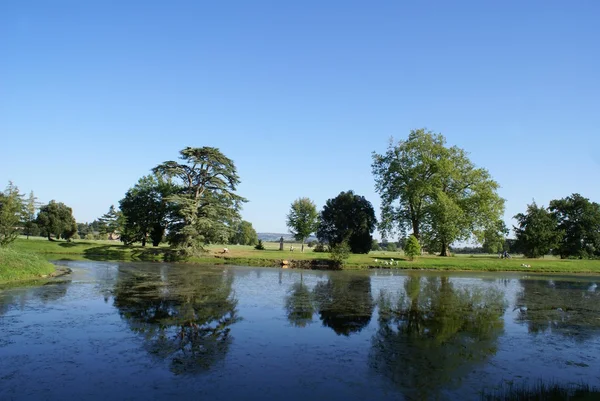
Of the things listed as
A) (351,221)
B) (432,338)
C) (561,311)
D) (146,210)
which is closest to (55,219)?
(146,210)

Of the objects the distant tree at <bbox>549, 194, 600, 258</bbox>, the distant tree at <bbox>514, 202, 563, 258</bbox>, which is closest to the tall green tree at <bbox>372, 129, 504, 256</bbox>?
the distant tree at <bbox>514, 202, 563, 258</bbox>

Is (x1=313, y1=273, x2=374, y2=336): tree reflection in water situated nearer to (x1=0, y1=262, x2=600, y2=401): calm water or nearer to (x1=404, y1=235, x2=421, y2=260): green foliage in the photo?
(x1=0, y1=262, x2=600, y2=401): calm water

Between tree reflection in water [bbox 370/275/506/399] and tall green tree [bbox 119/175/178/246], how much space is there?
137 feet

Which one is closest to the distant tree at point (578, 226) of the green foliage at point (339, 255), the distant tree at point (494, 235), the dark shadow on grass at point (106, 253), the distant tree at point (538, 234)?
the distant tree at point (538, 234)

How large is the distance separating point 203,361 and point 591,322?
56.7 ft

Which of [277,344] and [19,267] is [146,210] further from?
[277,344]

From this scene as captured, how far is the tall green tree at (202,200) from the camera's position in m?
47.3

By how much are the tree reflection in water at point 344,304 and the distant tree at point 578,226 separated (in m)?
56.6

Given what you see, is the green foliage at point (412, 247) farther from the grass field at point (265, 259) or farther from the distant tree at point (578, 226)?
the distant tree at point (578, 226)

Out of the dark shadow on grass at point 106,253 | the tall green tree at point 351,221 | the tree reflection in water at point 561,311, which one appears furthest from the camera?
the tall green tree at point 351,221

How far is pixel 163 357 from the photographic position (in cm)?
1084

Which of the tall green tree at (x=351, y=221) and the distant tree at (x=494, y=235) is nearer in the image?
the distant tree at (x=494, y=235)

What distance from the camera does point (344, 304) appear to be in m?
20.9

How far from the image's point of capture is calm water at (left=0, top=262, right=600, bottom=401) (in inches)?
356
